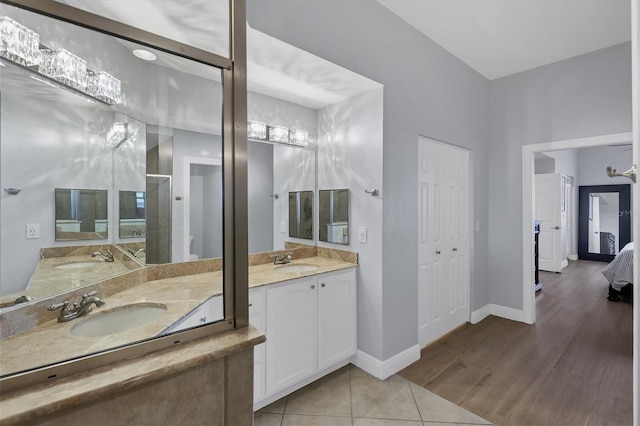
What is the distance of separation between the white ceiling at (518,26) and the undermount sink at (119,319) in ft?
8.70

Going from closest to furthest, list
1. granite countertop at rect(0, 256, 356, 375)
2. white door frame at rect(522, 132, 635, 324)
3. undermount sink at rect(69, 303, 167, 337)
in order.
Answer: granite countertop at rect(0, 256, 356, 375)
undermount sink at rect(69, 303, 167, 337)
white door frame at rect(522, 132, 635, 324)

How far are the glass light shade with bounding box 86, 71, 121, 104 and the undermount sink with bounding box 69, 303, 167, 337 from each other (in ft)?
3.48

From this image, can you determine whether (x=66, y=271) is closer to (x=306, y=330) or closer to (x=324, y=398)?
(x=306, y=330)

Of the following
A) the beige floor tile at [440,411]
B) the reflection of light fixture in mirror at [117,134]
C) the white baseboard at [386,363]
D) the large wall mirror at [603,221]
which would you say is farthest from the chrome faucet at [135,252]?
the large wall mirror at [603,221]

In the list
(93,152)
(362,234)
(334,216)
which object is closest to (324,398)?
(362,234)

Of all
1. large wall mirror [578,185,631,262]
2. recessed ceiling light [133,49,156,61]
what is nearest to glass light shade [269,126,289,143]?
recessed ceiling light [133,49,156,61]

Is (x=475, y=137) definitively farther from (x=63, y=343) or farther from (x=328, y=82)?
(x=63, y=343)

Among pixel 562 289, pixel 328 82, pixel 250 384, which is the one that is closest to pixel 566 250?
pixel 562 289

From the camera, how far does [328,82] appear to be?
235cm

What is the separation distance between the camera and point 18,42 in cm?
98

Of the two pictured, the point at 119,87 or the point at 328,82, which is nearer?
the point at 119,87

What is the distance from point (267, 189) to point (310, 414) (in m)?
1.80

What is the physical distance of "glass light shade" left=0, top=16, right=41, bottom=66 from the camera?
931 millimetres

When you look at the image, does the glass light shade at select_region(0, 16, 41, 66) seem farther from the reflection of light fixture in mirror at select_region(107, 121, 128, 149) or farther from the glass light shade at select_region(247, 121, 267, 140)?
the glass light shade at select_region(247, 121, 267, 140)
